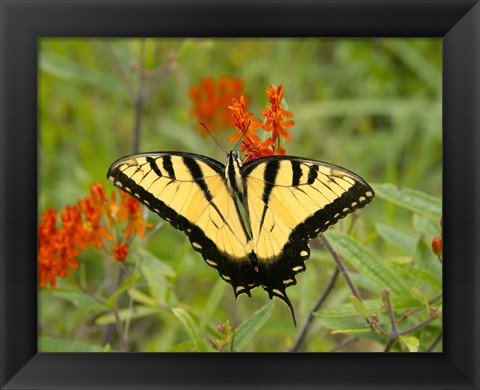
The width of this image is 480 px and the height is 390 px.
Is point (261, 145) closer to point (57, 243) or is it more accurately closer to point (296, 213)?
point (296, 213)

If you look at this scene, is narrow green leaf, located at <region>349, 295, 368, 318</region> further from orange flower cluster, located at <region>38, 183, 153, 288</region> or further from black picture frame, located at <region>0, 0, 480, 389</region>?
orange flower cluster, located at <region>38, 183, 153, 288</region>

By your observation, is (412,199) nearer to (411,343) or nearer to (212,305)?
(411,343)

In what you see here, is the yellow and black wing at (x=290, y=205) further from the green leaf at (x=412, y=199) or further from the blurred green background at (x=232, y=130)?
the blurred green background at (x=232, y=130)

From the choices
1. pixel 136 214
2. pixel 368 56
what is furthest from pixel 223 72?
pixel 136 214

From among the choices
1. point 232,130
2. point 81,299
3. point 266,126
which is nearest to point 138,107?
point 232,130

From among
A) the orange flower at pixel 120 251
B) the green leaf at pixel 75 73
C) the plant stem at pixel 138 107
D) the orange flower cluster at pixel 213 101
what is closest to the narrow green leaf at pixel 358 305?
the orange flower at pixel 120 251

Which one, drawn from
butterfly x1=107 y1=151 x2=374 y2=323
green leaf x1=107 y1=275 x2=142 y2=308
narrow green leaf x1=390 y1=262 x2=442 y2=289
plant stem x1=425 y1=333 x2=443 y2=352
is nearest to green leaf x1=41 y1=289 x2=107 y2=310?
green leaf x1=107 y1=275 x2=142 y2=308

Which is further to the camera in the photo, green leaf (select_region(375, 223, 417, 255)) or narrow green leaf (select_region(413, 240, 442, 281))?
green leaf (select_region(375, 223, 417, 255))
